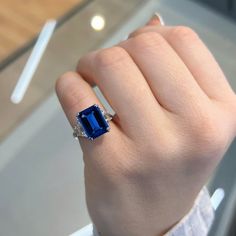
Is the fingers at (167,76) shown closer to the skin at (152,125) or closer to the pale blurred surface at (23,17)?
the skin at (152,125)

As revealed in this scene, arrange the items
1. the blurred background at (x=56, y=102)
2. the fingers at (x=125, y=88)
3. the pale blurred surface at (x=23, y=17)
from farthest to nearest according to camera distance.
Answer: the pale blurred surface at (x=23, y=17) < the blurred background at (x=56, y=102) < the fingers at (x=125, y=88)

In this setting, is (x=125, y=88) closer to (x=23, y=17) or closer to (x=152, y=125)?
(x=152, y=125)

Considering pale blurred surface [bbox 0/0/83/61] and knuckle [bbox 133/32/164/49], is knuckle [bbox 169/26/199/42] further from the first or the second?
pale blurred surface [bbox 0/0/83/61]

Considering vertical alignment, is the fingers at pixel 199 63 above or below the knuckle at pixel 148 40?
below

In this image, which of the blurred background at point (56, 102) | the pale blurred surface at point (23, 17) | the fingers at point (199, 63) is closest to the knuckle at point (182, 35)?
the fingers at point (199, 63)

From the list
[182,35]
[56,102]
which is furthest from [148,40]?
[56,102]

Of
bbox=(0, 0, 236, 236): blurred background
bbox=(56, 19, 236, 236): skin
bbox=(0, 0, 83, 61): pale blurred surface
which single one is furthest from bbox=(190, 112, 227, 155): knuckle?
bbox=(0, 0, 83, 61): pale blurred surface
